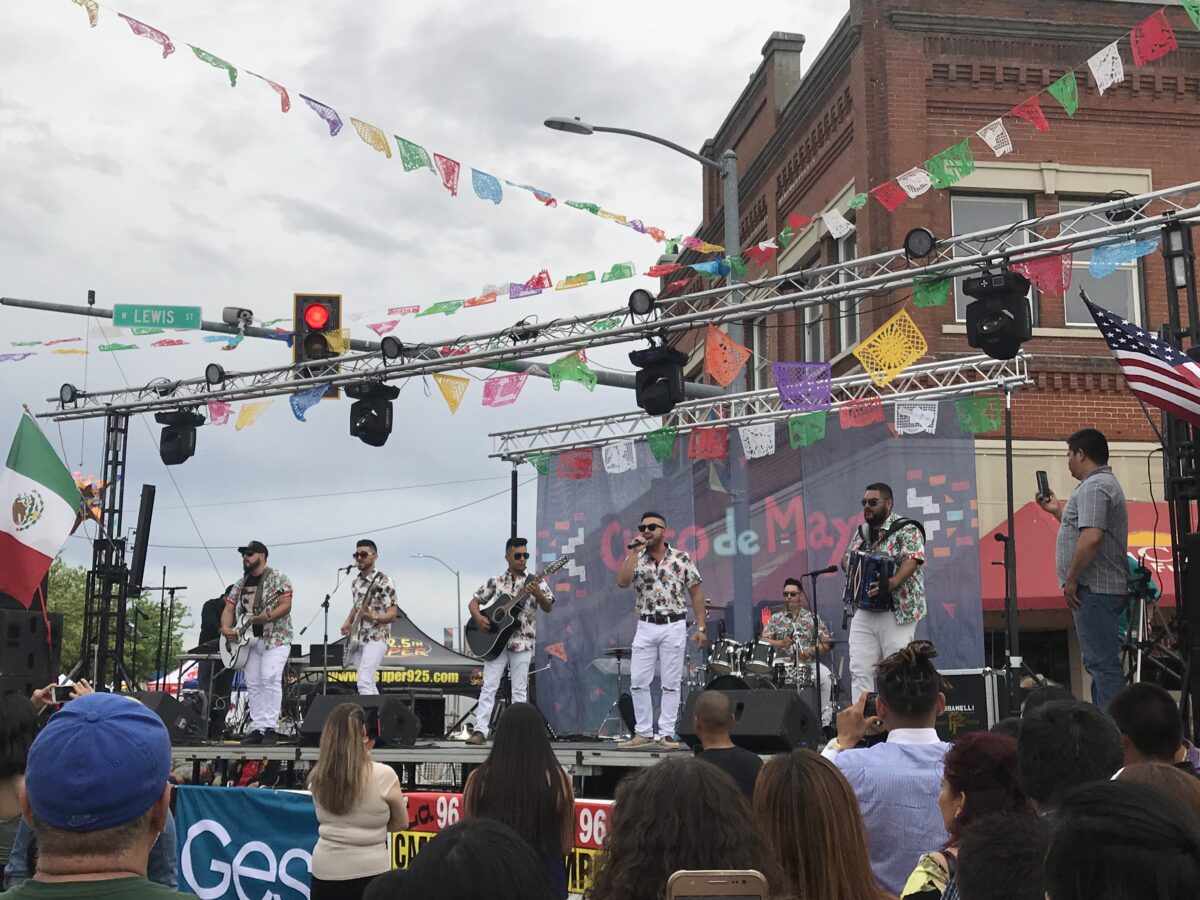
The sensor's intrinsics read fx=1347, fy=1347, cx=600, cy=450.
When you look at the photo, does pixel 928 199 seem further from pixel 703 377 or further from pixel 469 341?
pixel 703 377

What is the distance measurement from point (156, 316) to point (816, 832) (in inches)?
538

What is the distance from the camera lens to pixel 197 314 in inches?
631

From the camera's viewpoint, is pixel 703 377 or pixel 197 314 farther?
pixel 703 377

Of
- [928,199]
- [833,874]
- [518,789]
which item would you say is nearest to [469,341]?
[928,199]

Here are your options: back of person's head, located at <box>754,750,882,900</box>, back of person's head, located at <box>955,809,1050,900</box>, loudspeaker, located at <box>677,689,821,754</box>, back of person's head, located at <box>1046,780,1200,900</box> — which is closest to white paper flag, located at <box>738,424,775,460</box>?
loudspeaker, located at <box>677,689,821,754</box>

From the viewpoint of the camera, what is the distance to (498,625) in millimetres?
14117

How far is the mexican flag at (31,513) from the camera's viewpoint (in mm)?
11539

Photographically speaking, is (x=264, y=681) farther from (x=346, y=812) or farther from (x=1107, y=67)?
(x=1107, y=67)

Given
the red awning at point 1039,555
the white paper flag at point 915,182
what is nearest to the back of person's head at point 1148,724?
the white paper flag at point 915,182

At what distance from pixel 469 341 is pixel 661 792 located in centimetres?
1270

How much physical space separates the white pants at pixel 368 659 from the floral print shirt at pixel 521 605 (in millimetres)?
1231

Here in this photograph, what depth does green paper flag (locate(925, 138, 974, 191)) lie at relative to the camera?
12.0m

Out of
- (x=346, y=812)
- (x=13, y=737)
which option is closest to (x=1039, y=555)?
(x=346, y=812)

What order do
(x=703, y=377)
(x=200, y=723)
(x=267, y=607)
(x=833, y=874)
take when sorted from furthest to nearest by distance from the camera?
(x=703, y=377) → (x=200, y=723) → (x=267, y=607) → (x=833, y=874)
